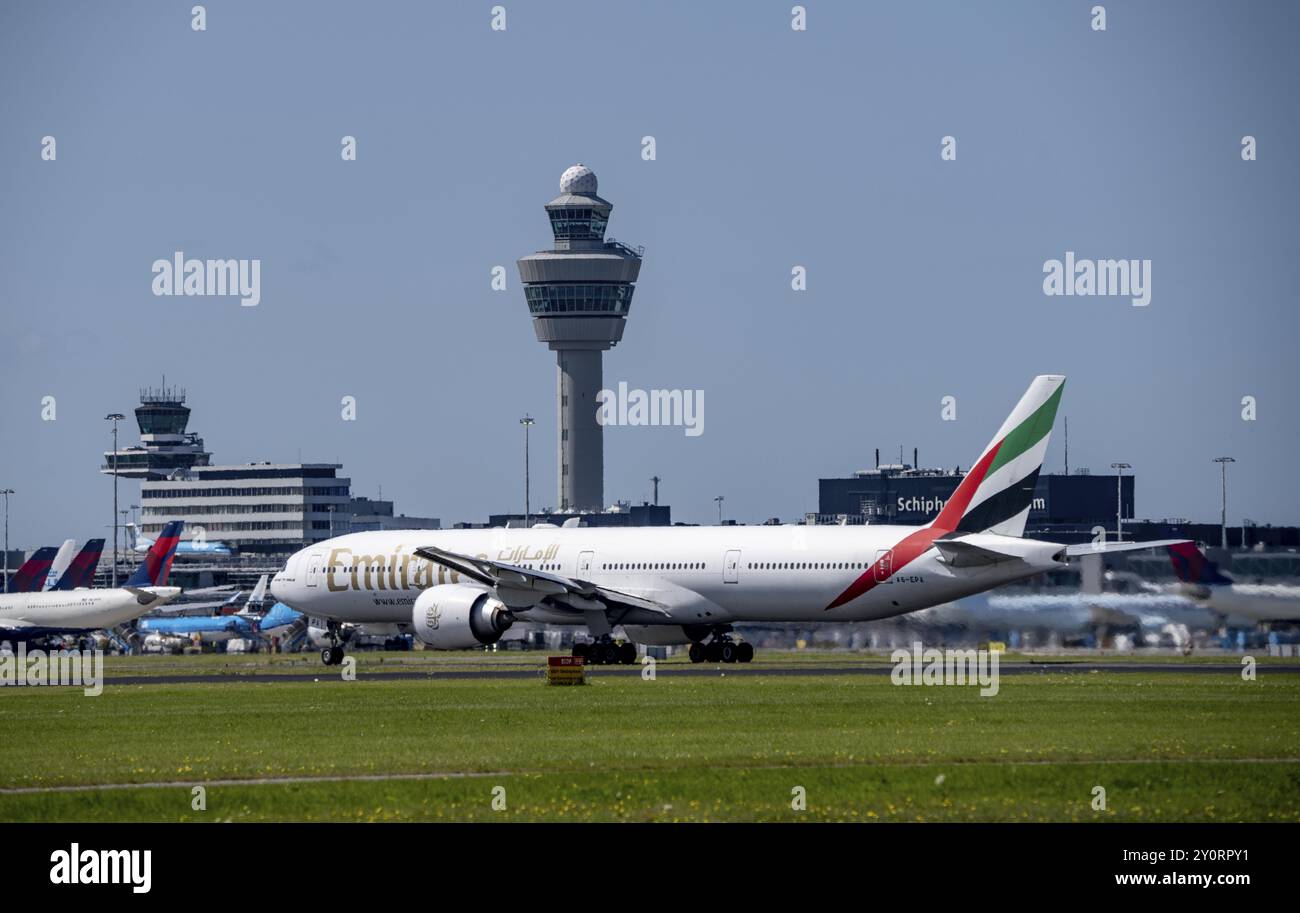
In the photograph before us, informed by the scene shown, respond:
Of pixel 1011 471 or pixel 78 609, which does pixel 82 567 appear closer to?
pixel 78 609

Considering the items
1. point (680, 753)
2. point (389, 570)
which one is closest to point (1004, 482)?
point (389, 570)

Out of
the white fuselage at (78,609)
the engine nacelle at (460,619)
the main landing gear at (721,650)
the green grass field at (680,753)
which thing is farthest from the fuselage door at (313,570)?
the green grass field at (680,753)

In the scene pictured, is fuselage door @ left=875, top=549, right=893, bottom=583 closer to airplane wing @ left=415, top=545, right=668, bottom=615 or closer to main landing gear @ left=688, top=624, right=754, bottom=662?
main landing gear @ left=688, top=624, right=754, bottom=662

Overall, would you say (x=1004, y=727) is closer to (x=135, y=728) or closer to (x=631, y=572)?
(x=135, y=728)

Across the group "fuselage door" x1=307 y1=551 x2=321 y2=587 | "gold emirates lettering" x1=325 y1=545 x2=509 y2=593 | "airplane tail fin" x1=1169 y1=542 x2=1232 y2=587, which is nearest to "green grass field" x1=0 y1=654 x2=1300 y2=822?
"airplane tail fin" x1=1169 y1=542 x2=1232 y2=587

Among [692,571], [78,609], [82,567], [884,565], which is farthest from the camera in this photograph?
[82,567]

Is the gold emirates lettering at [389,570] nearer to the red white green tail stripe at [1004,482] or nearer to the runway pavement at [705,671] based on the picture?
the runway pavement at [705,671]
